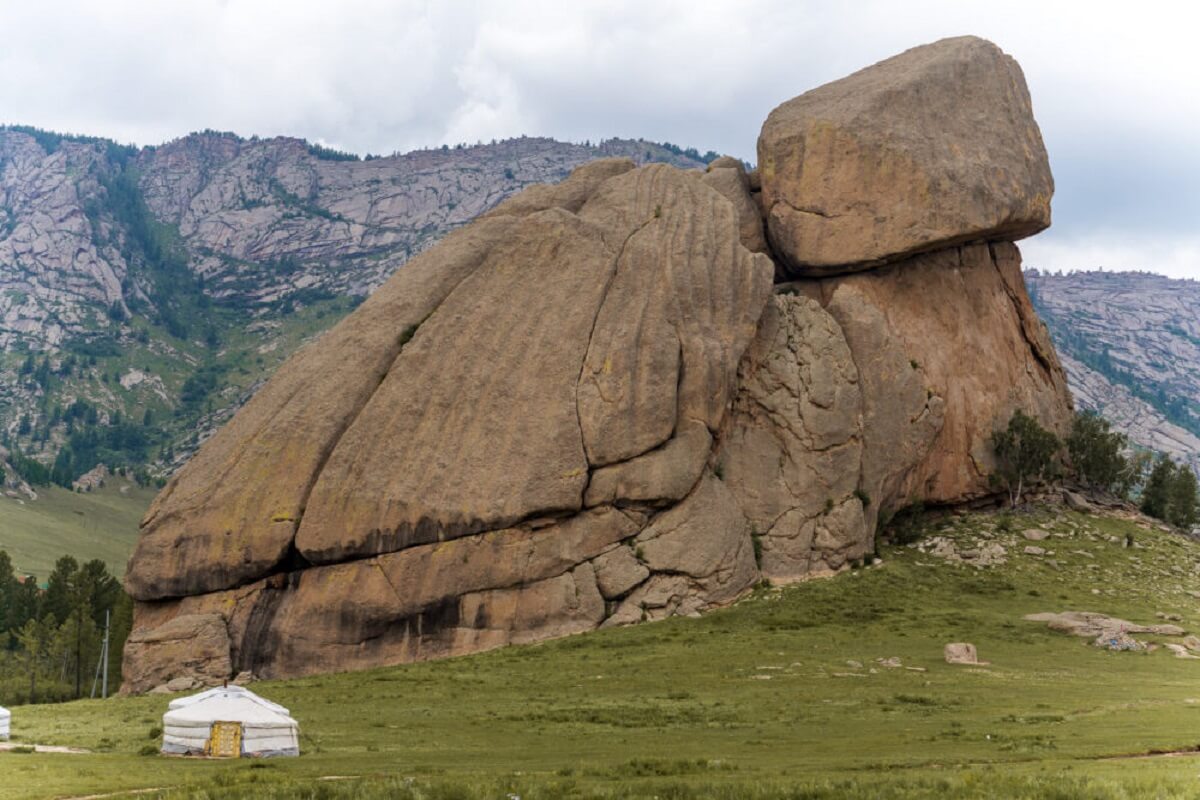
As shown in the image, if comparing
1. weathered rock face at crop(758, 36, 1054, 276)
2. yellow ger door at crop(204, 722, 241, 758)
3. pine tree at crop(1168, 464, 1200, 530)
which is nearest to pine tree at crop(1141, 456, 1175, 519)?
pine tree at crop(1168, 464, 1200, 530)

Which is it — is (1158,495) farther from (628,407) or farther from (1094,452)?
(628,407)

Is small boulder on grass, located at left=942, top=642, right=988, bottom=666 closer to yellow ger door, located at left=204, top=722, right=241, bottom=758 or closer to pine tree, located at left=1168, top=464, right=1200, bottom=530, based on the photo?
yellow ger door, located at left=204, top=722, right=241, bottom=758

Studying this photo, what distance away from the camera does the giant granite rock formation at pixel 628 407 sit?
215 feet

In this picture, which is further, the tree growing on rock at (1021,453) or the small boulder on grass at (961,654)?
the tree growing on rock at (1021,453)

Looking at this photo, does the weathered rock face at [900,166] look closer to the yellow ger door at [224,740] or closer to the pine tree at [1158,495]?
the pine tree at [1158,495]

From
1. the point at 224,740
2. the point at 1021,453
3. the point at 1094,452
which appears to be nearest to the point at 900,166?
the point at 1021,453

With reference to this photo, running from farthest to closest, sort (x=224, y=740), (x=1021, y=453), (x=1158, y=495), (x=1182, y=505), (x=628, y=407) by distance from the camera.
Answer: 1. (x=1182, y=505)
2. (x=1158, y=495)
3. (x=1021, y=453)
4. (x=628, y=407)
5. (x=224, y=740)

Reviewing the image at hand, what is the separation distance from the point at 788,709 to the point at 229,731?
908 inches

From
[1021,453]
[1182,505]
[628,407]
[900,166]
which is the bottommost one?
[1182,505]

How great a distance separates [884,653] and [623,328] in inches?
1060

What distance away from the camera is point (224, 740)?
36281mm

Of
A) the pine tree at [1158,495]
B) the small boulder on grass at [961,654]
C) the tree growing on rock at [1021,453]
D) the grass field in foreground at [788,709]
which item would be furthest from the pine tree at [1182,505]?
the small boulder on grass at [961,654]

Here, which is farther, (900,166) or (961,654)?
(900,166)

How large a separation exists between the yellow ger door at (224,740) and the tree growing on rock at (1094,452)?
8045cm
